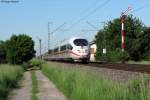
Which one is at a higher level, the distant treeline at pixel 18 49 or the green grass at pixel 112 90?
the distant treeline at pixel 18 49

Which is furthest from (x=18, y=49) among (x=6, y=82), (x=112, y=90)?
(x=112, y=90)

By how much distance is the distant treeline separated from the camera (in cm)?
7828

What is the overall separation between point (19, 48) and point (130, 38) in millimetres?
25511

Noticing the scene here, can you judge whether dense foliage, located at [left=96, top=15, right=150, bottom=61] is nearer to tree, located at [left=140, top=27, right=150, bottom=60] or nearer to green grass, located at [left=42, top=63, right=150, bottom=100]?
tree, located at [left=140, top=27, right=150, bottom=60]


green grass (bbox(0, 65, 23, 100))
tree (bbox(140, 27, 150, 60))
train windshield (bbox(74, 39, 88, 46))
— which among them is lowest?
green grass (bbox(0, 65, 23, 100))

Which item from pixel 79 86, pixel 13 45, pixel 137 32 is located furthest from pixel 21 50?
pixel 79 86

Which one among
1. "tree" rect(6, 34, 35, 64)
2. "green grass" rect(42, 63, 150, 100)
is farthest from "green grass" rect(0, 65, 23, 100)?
"tree" rect(6, 34, 35, 64)

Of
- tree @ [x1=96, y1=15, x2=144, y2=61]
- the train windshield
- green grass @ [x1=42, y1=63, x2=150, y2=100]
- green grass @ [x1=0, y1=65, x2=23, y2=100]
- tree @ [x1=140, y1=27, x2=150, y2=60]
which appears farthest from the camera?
tree @ [x1=140, y1=27, x2=150, y2=60]

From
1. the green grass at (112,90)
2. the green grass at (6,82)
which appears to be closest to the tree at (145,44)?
the green grass at (6,82)

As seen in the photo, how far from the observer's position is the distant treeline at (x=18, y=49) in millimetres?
78275

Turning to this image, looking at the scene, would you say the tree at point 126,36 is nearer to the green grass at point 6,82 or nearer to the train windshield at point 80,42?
the train windshield at point 80,42

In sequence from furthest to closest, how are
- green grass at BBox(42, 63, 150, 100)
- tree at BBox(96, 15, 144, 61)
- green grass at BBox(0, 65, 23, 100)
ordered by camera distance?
tree at BBox(96, 15, 144, 61), green grass at BBox(0, 65, 23, 100), green grass at BBox(42, 63, 150, 100)

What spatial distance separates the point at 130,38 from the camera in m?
94.5

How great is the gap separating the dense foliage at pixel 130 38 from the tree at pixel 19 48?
1401 cm
